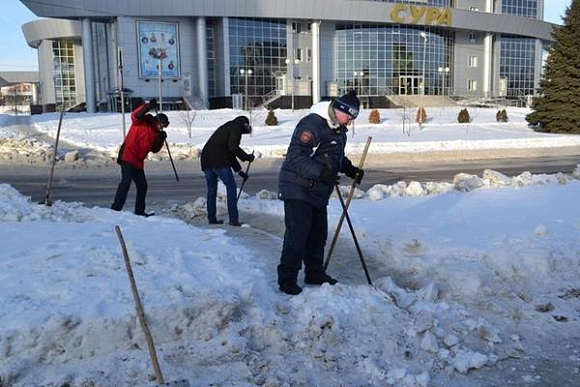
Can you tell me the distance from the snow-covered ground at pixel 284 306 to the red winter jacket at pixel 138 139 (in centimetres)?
147

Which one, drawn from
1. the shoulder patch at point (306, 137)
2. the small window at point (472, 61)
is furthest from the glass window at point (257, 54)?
the shoulder patch at point (306, 137)

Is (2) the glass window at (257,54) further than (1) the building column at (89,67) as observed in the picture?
Yes

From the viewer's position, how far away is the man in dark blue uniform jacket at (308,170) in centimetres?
479

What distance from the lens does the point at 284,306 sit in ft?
14.8

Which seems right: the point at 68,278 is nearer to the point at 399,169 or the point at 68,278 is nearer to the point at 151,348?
the point at 151,348

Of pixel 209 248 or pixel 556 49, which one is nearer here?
pixel 209 248

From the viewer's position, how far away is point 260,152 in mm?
20031

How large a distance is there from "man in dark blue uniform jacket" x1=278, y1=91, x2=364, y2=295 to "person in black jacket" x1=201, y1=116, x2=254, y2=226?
2.84 metres

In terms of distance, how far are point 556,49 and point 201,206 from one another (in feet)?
92.0

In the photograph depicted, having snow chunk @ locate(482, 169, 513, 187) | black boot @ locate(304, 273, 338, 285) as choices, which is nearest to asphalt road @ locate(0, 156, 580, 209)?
snow chunk @ locate(482, 169, 513, 187)

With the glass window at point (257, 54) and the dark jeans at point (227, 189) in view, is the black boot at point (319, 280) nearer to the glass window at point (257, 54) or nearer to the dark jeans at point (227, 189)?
the dark jeans at point (227, 189)

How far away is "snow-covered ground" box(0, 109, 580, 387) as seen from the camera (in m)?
3.78

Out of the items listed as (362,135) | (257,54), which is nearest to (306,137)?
(362,135)

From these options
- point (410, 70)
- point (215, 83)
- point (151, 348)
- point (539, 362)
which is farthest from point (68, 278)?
point (410, 70)
